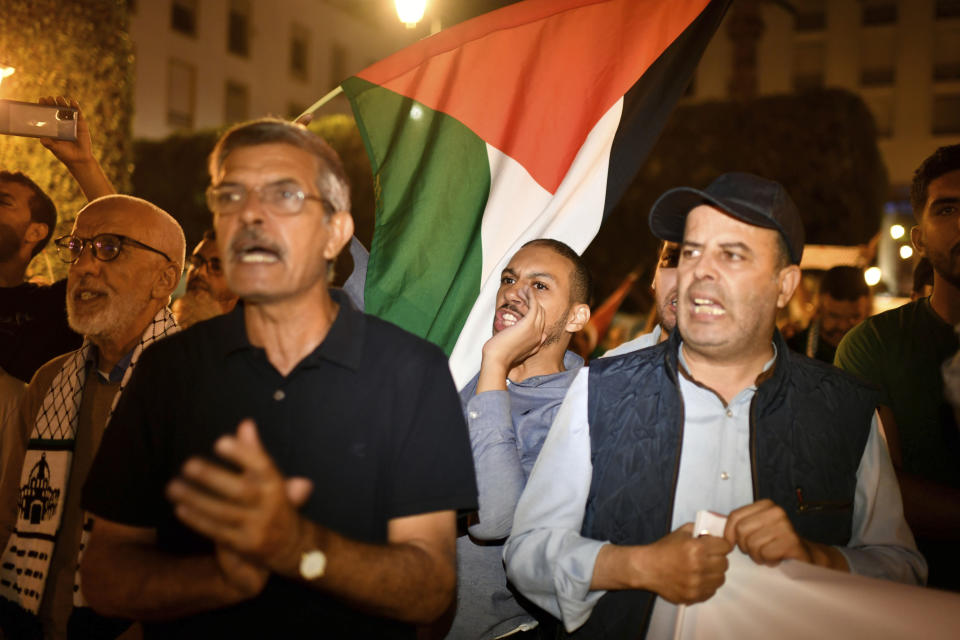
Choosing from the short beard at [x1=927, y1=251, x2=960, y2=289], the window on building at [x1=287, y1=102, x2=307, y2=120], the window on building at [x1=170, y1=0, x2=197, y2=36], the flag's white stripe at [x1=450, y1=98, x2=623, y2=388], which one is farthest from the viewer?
the window on building at [x1=287, y1=102, x2=307, y2=120]

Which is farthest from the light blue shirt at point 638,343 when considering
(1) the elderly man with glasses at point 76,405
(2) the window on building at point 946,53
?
(2) the window on building at point 946,53

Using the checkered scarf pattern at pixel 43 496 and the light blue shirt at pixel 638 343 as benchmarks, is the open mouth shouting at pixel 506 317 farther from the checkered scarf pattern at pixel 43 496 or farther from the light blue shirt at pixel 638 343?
the checkered scarf pattern at pixel 43 496

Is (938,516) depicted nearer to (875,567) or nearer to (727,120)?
(875,567)

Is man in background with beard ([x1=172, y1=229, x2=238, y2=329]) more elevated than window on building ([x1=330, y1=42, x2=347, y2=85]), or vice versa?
window on building ([x1=330, y1=42, x2=347, y2=85])

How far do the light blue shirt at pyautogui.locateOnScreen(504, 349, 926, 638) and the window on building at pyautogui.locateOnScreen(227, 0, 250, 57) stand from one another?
103 ft

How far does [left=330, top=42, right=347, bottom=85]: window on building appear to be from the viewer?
34.8m

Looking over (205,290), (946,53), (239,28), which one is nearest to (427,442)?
(205,290)

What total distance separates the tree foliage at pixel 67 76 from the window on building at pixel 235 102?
2609 centimetres

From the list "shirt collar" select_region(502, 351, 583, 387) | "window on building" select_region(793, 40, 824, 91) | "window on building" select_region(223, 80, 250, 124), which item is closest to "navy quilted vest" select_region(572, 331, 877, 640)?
"shirt collar" select_region(502, 351, 583, 387)

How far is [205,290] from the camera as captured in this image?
15.5 ft

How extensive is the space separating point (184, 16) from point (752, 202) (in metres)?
30.2

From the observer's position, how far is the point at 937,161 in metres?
3.06

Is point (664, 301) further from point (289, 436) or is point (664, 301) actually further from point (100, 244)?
point (100, 244)

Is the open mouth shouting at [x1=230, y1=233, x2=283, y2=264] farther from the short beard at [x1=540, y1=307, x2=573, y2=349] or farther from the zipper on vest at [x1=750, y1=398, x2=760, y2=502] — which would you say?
the short beard at [x1=540, y1=307, x2=573, y2=349]
